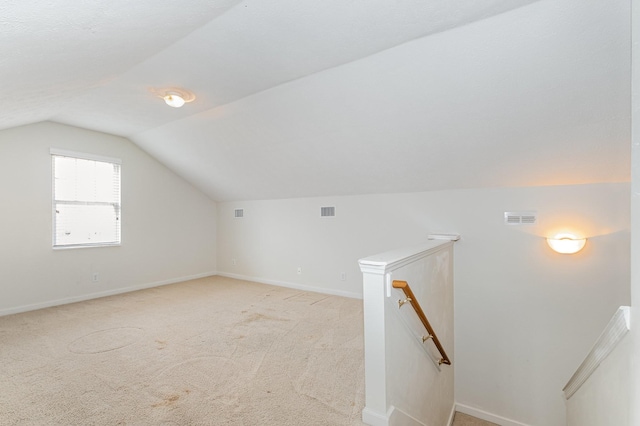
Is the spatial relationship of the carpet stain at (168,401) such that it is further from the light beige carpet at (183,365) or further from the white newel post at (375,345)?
the white newel post at (375,345)

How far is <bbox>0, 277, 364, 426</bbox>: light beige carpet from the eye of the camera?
6.63 feet

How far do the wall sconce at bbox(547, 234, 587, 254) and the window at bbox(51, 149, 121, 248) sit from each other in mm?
6241

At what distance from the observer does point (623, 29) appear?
73.4 inches

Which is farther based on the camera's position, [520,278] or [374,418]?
[520,278]

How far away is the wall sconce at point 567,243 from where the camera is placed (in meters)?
3.23

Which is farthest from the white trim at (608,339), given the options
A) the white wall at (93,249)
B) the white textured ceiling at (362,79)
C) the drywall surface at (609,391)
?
the white wall at (93,249)

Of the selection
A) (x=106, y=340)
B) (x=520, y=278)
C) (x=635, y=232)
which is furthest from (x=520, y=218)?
(x=106, y=340)

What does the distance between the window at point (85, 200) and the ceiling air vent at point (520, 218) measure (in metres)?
5.83

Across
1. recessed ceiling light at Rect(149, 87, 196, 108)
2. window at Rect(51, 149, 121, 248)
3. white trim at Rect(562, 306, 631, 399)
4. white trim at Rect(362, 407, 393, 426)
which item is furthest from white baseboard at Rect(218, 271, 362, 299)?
recessed ceiling light at Rect(149, 87, 196, 108)

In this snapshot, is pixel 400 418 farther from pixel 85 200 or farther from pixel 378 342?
pixel 85 200

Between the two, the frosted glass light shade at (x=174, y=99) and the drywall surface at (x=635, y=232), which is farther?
the frosted glass light shade at (x=174, y=99)

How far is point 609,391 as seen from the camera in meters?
1.39

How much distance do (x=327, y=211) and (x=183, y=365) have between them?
3122mm

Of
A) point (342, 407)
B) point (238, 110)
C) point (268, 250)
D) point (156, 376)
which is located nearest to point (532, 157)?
→ point (342, 407)
